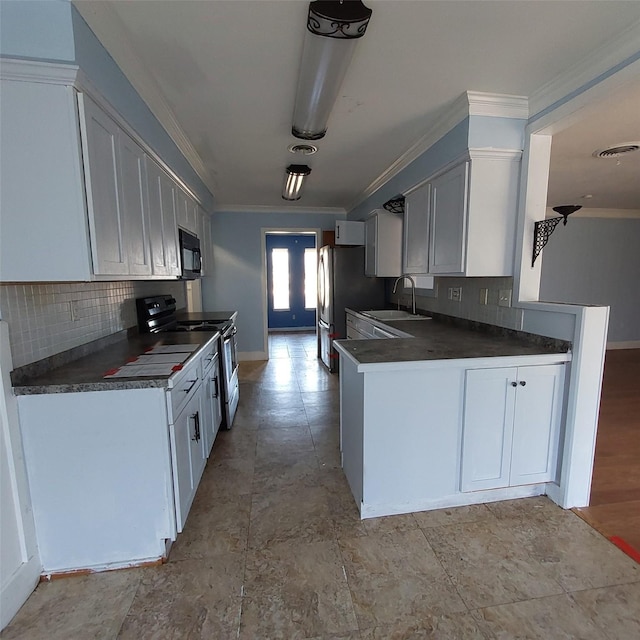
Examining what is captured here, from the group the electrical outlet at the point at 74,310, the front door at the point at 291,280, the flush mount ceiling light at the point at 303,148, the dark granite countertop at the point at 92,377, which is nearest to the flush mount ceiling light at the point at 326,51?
the flush mount ceiling light at the point at 303,148

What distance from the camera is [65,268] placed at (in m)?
1.38

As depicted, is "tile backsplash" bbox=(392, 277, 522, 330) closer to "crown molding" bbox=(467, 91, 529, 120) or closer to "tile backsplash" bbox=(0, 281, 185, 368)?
"crown molding" bbox=(467, 91, 529, 120)

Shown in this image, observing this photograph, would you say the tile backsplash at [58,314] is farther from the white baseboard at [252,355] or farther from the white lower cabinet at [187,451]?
the white baseboard at [252,355]

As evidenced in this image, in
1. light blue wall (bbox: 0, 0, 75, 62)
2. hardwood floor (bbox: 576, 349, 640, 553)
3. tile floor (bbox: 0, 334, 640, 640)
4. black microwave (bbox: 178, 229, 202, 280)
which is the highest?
light blue wall (bbox: 0, 0, 75, 62)

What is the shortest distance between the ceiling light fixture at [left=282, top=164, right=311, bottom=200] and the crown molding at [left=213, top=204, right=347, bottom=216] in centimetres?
70

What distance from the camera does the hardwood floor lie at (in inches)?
73.3

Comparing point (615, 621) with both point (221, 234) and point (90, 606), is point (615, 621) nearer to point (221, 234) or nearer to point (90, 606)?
point (90, 606)

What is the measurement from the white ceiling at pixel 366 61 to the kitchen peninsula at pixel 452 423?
156 cm

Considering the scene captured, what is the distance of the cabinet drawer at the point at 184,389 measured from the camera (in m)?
1.63

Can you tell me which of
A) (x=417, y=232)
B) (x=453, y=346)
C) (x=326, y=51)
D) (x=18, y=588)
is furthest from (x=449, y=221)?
(x=18, y=588)

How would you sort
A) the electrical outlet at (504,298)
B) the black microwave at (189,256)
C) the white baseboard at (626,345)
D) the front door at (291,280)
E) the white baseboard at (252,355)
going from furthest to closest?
the front door at (291,280) < the white baseboard at (626,345) < the white baseboard at (252,355) < the black microwave at (189,256) < the electrical outlet at (504,298)

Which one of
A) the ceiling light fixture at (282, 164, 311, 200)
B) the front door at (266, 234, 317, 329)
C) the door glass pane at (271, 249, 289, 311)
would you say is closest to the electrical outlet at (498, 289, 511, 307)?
the ceiling light fixture at (282, 164, 311, 200)

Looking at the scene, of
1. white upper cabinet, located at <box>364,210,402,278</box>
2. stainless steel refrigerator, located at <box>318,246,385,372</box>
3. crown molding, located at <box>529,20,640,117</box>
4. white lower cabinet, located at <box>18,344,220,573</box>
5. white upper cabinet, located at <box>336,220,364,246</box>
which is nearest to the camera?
white lower cabinet, located at <box>18,344,220,573</box>

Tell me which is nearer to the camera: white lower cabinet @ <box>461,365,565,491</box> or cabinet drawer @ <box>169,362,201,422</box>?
cabinet drawer @ <box>169,362,201,422</box>
